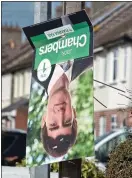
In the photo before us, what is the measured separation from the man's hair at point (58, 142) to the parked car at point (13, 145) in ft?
37.8

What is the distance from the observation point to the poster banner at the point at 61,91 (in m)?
6.91

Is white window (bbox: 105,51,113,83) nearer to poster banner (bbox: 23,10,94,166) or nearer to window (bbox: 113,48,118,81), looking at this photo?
window (bbox: 113,48,118,81)

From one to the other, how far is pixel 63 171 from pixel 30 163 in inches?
18.2

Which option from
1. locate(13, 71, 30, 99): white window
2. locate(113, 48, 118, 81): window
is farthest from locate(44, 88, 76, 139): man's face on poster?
locate(13, 71, 30, 99): white window

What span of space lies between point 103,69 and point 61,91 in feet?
97.4

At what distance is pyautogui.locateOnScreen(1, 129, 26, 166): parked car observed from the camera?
62.3 feet

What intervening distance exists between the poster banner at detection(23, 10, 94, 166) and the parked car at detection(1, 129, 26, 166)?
1132cm

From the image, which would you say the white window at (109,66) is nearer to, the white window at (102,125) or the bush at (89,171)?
the white window at (102,125)

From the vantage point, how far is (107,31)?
39562 millimetres

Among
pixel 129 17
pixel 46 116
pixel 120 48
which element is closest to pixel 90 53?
pixel 46 116

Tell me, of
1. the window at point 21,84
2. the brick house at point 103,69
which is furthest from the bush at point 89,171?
the window at point 21,84

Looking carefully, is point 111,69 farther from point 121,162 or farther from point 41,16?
point 121,162

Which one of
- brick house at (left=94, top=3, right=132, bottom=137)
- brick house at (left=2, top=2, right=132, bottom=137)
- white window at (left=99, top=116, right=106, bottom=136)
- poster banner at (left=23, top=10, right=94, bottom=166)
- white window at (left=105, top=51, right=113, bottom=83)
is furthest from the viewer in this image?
white window at (left=99, top=116, right=106, bottom=136)

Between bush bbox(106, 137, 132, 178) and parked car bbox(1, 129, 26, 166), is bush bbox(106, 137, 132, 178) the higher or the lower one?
the lower one
